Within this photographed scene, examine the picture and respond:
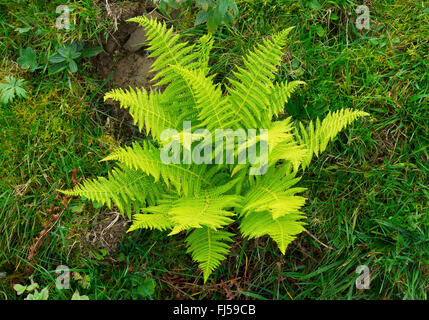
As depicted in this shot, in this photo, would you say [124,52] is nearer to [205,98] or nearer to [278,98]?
[205,98]

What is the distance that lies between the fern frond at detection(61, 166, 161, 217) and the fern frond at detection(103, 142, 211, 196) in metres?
0.09

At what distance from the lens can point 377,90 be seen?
2846 millimetres

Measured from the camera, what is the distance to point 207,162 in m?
2.39

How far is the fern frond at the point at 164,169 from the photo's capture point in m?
2.19

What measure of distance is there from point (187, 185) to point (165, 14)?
1.51 metres

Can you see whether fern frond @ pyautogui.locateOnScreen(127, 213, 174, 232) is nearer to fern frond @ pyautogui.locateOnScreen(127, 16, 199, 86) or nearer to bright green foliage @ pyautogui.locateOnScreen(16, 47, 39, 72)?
fern frond @ pyautogui.locateOnScreen(127, 16, 199, 86)

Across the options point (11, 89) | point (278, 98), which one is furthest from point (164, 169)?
point (11, 89)

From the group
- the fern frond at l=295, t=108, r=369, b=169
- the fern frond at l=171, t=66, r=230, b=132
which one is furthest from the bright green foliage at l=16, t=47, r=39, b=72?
the fern frond at l=295, t=108, r=369, b=169

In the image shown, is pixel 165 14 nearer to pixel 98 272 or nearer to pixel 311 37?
pixel 311 37

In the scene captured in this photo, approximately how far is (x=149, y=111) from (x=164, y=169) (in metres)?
0.36

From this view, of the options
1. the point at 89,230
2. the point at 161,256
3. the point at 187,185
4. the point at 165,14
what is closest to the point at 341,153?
the point at 187,185

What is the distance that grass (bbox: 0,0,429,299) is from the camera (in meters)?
2.74

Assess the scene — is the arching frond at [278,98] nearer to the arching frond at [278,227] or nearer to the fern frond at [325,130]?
the fern frond at [325,130]

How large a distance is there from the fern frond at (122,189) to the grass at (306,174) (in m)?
0.59
